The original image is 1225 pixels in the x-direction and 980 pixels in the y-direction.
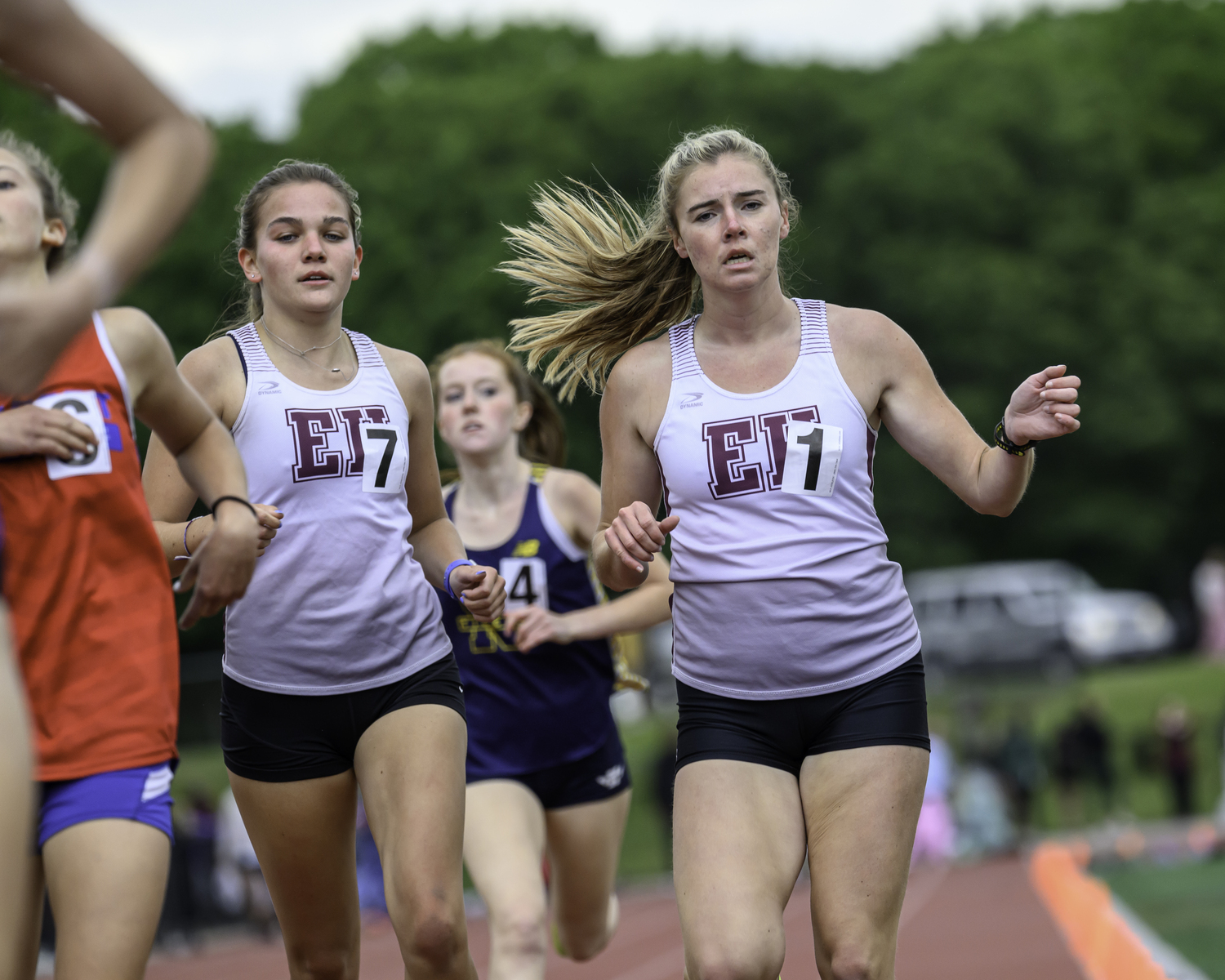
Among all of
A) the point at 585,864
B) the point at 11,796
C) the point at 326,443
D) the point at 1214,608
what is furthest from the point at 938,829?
the point at 11,796

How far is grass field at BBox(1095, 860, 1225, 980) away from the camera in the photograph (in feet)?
35.1

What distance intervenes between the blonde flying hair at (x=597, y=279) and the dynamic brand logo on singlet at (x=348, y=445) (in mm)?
819

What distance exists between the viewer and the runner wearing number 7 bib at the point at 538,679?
6227 millimetres

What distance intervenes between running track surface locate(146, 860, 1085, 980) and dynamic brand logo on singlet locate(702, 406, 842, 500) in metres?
6.61

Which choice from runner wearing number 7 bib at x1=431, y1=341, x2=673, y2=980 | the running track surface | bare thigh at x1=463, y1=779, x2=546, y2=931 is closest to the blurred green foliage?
the running track surface

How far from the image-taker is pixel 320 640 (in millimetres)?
4727

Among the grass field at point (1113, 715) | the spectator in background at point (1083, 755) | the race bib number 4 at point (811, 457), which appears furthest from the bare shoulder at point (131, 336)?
the grass field at point (1113, 715)

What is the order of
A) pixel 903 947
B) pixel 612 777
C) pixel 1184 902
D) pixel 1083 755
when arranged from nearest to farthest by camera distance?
pixel 612 777 → pixel 903 947 → pixel 1184 902 → pixel 1083 755

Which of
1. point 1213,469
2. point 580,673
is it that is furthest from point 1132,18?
point 580,673

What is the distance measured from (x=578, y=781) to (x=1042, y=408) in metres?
2.71

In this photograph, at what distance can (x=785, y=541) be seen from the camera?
179 inches

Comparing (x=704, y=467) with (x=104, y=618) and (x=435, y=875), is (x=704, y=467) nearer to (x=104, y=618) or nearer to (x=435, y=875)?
(x=435, y=875)

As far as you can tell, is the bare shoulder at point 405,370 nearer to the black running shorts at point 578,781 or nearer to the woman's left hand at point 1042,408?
the woman's left hand at point 1042,408

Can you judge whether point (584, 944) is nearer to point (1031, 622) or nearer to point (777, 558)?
point (777, 558)
